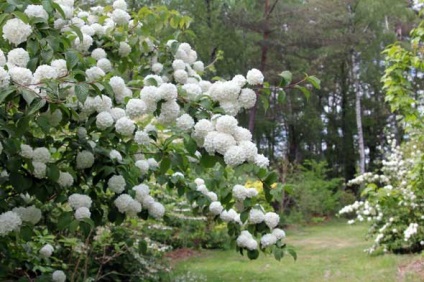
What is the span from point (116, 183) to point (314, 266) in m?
5.72

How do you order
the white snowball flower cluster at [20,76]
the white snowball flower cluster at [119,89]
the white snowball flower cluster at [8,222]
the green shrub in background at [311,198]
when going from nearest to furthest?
the white snowball flower cluster at [20,76], the white snowball flower cluster at [8,222], the white snowball flower cluster at [119,89], the green shrub in background at [311,198]

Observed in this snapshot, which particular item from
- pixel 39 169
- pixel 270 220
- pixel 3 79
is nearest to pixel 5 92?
pixel 3 79

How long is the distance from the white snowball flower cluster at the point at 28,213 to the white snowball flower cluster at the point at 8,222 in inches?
4.5

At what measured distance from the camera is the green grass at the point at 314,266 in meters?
6.21

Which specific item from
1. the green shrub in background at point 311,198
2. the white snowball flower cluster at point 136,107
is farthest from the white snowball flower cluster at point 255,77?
the green shrub in background at point 311,198

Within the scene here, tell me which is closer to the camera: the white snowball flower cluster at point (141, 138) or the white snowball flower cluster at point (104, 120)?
the white snowball flower cluster at point (104, 120)

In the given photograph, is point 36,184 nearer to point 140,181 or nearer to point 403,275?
point 140,181

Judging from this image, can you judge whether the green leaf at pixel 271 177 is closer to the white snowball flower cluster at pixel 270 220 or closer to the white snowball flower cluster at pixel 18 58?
the white snowball flower cluster at pixel 270 220

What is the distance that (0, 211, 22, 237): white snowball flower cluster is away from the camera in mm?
1789

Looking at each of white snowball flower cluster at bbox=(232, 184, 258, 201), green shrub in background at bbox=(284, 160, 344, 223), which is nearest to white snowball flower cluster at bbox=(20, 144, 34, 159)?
white snowball flower cluster at bbox=(232, 184, 258, 201)

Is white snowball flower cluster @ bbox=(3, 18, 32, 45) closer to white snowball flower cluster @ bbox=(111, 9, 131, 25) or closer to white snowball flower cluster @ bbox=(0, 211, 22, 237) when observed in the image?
white snowball flower cluster @ bbox=(0, 211, 22, 237)

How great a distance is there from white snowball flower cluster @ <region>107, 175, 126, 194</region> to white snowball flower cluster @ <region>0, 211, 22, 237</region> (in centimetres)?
37

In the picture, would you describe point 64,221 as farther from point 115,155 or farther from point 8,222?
point 115,155

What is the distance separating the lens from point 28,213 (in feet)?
6.61
